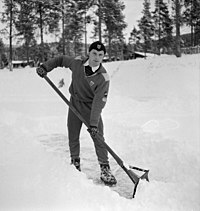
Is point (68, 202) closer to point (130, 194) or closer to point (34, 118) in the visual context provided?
point (130, 194)

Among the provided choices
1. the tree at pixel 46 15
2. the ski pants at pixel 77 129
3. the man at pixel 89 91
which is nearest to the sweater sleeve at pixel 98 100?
the man at pixel 89 91

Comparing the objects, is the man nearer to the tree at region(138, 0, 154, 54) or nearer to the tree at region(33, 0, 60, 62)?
the tree at region(33, 0, 60, 62)

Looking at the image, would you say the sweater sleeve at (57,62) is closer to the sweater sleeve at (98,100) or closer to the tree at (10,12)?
the sweater sleeve at (98,100)

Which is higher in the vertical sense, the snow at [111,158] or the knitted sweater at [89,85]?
the knitted sweater at [89,85]

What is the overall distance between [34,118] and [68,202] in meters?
5.16

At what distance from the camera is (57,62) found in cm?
362

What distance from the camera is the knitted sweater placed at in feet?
10.8

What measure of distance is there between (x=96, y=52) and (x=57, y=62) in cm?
60

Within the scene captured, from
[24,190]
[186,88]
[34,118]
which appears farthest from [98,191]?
[186,88]

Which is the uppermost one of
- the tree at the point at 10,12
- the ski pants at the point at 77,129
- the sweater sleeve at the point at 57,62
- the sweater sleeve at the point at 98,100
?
the tree at the point at 10,12

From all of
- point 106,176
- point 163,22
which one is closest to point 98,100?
point 106,176

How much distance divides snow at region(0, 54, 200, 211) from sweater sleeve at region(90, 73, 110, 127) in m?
0.64

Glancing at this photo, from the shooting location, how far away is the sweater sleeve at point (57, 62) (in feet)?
11.7

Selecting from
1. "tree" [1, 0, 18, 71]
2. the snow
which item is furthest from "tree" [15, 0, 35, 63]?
the snow
